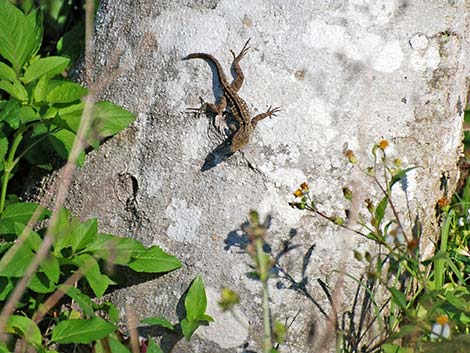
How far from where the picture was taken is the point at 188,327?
2.88 meters

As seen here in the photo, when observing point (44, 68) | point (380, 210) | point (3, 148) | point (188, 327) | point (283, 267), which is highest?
point (44, 68)

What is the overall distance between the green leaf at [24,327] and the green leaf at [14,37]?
3.29 feet

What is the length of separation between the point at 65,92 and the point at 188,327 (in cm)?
102

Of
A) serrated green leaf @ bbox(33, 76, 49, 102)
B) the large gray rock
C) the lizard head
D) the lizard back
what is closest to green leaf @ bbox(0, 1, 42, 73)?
serrated green leaf @ bbox(33, 76, 49, 102)

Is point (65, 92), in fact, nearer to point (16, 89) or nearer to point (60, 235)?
point (16, 89)

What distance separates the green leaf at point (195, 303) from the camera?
2922 mm

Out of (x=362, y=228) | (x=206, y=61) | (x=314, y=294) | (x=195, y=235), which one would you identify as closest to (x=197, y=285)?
(x=195, y=235)

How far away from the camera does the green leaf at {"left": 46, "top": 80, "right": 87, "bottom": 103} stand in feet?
9.72

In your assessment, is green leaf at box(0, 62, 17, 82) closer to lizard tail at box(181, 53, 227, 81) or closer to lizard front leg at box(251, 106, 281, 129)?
lizard tail at box(181, 53, 227, 81)

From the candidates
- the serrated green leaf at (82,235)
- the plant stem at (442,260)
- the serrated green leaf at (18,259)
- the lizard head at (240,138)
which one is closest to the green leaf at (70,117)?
the serrated green leaf at (82,235)

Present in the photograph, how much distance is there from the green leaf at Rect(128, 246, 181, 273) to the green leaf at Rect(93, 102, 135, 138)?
19.5 inches

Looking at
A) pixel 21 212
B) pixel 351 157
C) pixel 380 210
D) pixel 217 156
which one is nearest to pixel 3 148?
pixel 21 212

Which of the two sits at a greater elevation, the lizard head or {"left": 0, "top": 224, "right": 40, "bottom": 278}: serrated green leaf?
the lizard head

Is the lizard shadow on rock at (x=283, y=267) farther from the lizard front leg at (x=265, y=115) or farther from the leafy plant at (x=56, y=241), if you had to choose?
the lizard front leg at (x=265, y=115)
